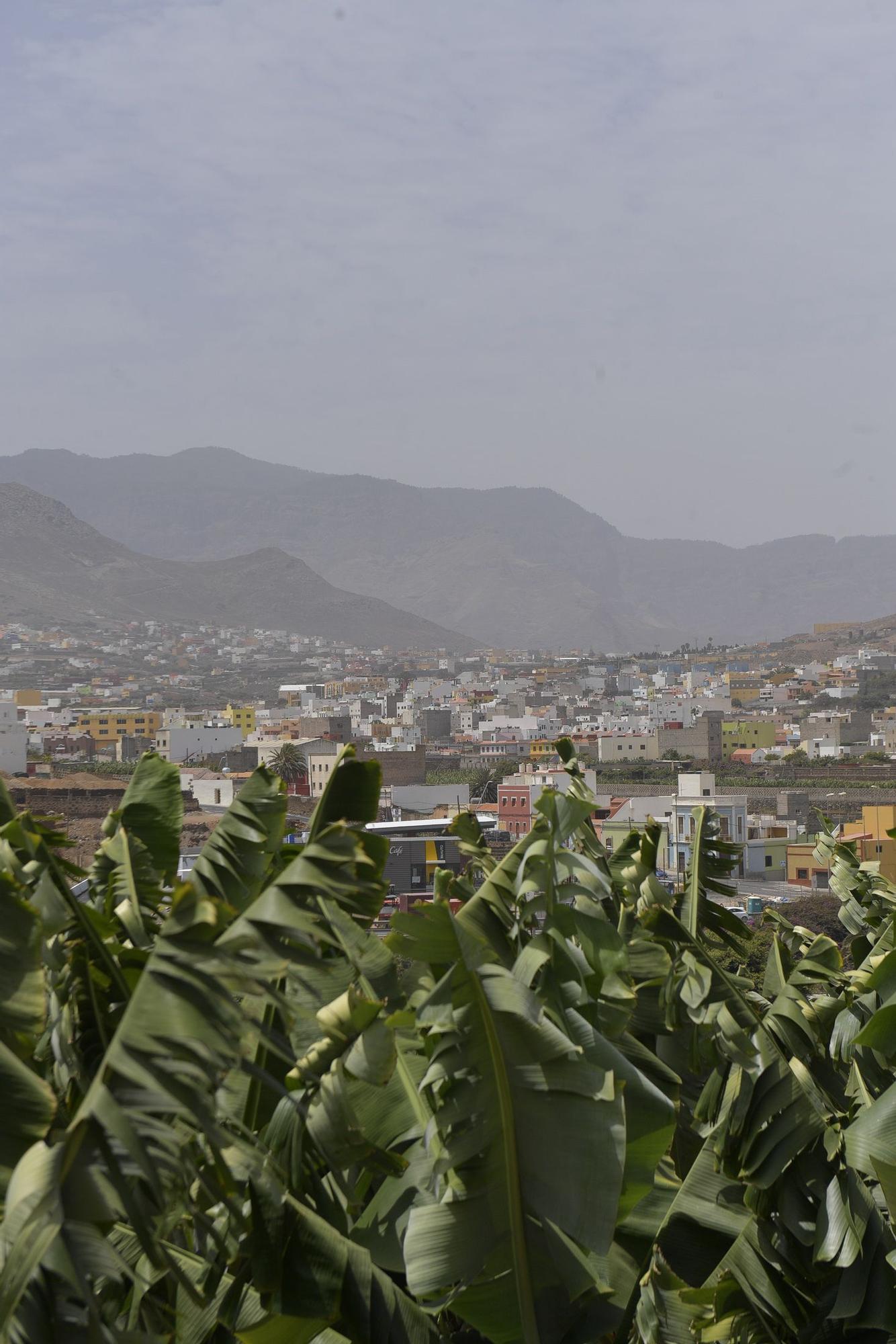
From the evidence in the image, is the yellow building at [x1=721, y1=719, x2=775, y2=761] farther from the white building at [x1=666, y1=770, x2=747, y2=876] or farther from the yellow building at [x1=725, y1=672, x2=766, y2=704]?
the white building at [x1=666, y1=770, x2=747, y2=876]

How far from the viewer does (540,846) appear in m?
1.84

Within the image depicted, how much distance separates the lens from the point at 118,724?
72312 millimetres

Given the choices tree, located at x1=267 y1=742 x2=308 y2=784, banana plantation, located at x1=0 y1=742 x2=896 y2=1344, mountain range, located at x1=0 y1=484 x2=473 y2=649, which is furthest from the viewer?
mountain range, located at x1=0 y1=484 x2=473 y2=649

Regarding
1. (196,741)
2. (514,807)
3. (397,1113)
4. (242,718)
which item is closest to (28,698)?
(242,718)

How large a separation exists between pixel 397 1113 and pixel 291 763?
150ft

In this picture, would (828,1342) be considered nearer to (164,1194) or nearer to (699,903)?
(699,903)

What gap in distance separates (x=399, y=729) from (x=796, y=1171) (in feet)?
250

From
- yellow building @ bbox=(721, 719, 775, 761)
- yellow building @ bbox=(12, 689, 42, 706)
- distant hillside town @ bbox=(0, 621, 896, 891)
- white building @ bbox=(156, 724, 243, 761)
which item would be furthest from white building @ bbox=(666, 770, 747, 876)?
yellow building @ bbox=(12, 689, 42, 706)

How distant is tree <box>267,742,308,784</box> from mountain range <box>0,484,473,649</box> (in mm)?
77054

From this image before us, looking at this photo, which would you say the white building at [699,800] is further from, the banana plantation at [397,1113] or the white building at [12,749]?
the banana plantation at [397,1113]

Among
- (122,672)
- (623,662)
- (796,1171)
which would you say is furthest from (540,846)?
(623,662)

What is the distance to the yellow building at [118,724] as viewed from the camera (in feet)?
233

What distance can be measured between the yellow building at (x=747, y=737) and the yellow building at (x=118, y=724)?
28.7 m

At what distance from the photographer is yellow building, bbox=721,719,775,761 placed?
220ft
